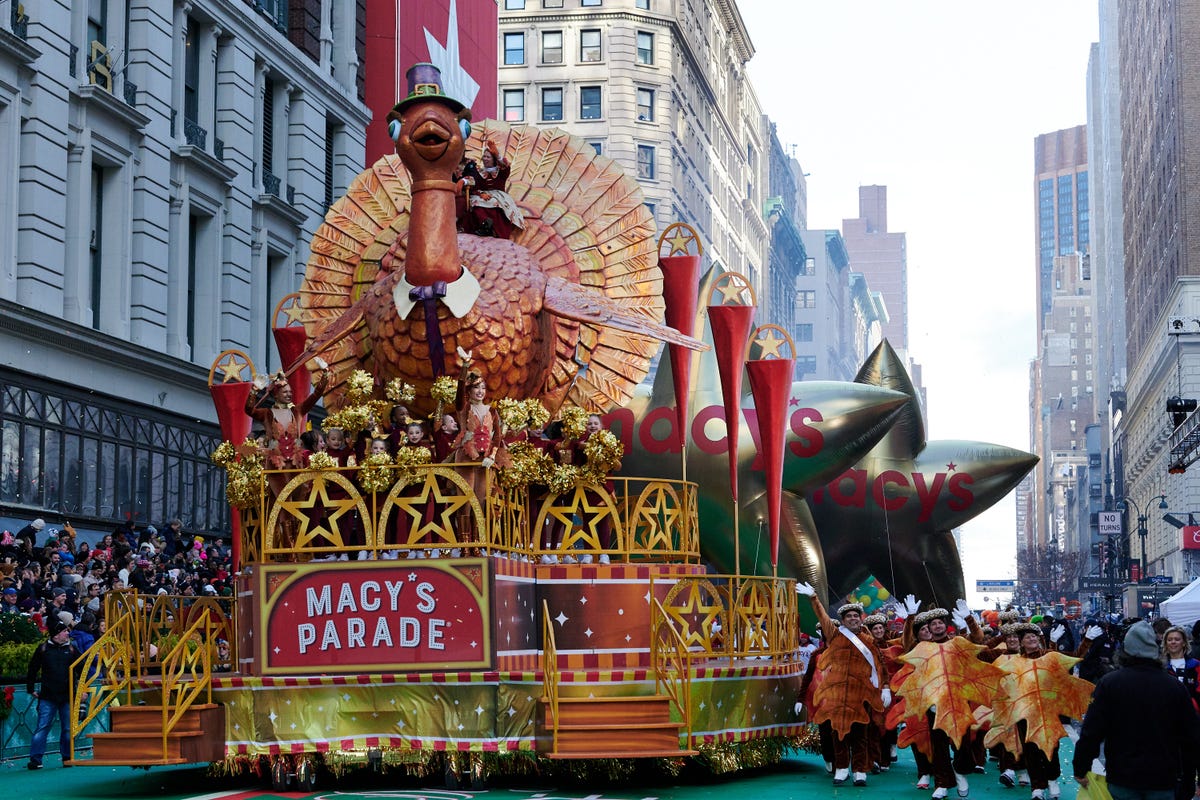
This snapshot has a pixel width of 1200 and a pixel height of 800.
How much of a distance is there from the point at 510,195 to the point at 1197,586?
12657 mm

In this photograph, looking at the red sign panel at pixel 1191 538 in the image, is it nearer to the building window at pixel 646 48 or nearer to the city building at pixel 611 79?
the city building at pixel 611 79

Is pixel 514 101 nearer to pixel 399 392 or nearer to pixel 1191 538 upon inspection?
pixel 1191 538

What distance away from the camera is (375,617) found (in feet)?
51.9

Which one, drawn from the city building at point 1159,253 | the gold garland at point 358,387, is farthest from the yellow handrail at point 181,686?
the city building at point 1159,253

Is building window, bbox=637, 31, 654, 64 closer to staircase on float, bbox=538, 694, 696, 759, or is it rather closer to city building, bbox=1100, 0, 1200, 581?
city building, bbox=1100, 0, 1200, 581

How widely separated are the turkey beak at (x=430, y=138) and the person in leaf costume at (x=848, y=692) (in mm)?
6038

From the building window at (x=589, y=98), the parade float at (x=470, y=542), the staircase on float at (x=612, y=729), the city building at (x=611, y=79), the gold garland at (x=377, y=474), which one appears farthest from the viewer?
the building window at (x=589, y=98)

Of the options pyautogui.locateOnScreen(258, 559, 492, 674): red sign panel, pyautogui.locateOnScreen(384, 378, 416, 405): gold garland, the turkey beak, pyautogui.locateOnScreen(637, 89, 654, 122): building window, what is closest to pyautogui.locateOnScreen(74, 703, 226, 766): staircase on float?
pyautogui.locateOnScreen(258, 559, 492, 674): red sign panel

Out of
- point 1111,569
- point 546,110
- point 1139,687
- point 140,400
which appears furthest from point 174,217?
point 1111,569

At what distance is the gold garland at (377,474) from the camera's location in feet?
53.5

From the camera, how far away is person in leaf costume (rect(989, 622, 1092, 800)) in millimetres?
15555

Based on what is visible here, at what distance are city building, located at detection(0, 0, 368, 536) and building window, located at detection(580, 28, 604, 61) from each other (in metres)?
36.5

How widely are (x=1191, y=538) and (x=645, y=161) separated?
31731 mm

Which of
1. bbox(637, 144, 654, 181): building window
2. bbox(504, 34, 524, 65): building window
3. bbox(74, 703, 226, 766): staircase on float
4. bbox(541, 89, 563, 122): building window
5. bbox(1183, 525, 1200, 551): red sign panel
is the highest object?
bbox(504, 34, 524, 65): building window
